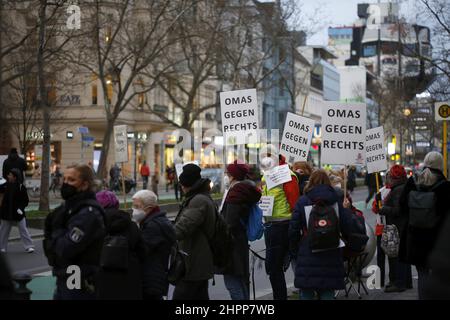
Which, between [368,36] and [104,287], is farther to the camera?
[368,36]

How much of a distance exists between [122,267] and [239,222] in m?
3.05

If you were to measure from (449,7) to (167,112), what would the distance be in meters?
39.8

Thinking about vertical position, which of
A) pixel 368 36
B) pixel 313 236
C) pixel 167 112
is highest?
pixel 368 36

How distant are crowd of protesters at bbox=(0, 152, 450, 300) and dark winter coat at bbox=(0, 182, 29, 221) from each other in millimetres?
7032

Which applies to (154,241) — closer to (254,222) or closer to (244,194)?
(244,194)

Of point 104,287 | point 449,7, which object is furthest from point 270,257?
point 449,7

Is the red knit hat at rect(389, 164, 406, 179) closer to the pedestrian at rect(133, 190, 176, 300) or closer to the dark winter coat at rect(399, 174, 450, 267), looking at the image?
the dark winter coat at rect(399, 174, 450, 267)

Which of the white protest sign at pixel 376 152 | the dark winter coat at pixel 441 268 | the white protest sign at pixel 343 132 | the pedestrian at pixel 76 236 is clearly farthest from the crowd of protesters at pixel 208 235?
the white protest sign at pixel 376 152

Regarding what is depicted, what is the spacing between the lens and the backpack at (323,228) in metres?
8.84

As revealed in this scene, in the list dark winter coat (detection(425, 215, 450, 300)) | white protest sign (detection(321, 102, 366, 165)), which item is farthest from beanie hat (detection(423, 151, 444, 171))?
dark winter coat (detection(425, 215, 450, 300))

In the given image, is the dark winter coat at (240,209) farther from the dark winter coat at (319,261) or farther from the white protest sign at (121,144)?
the white protest sign at (121,144)
